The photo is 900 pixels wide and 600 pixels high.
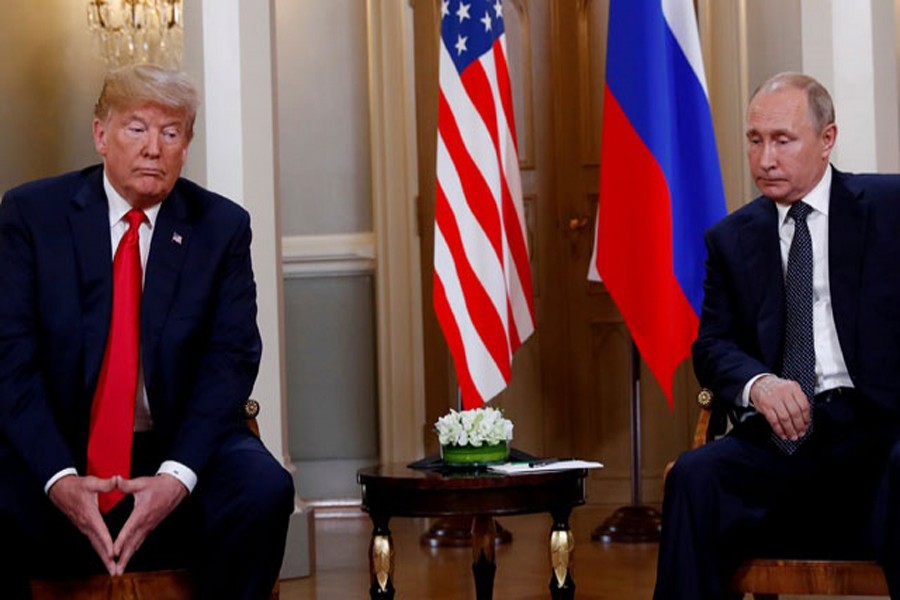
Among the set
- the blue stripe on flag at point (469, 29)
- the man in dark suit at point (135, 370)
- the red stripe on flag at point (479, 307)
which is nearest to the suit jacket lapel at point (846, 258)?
the man in dark suit at point (135, 370)

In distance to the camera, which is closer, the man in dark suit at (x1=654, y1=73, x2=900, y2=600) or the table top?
the man in dark suit at (x1=654, y1=73, x2=900, y2=600)

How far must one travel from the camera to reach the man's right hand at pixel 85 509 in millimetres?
2609

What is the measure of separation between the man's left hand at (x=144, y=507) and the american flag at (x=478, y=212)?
8.01ft

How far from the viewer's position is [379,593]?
11.7 ft

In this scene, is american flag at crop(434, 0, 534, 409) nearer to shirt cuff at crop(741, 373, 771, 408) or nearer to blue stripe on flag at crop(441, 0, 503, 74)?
blue stripe on flag at crop(441, 0, 503, 74)

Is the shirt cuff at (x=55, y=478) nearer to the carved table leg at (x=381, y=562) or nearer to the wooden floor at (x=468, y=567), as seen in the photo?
the carved table leg at (x=381, y=562)

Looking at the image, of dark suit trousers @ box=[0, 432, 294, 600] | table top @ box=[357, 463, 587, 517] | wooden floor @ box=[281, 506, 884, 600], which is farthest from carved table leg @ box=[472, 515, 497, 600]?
dark suit trousers @ box=[0, 432, 294, 600]

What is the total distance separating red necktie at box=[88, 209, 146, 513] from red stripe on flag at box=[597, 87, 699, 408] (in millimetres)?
2522

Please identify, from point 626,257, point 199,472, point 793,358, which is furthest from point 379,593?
point 626,257

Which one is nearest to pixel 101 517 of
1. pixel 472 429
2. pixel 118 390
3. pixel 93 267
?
pixel 118 390

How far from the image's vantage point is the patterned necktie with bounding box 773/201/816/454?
296 centimetres

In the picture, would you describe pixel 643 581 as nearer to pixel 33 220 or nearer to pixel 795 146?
pixel 795 146

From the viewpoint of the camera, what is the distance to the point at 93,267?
287 centimetres

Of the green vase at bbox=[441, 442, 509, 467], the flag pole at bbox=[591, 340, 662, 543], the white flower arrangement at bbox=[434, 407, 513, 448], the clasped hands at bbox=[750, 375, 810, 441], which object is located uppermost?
the clasped hands at bbox=[750, 375, 810, 441]
